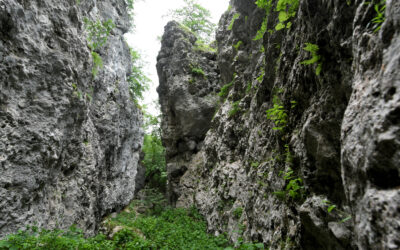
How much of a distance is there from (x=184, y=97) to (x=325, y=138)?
1407cm

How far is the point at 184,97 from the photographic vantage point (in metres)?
17.2

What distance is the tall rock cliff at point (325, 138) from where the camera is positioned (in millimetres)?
2111

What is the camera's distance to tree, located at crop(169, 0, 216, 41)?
23031 millimetres

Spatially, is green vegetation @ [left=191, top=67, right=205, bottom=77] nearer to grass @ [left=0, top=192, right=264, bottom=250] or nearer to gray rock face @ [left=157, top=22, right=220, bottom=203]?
gray rock face @ [left=157, top=22, right=220, bottom=203]

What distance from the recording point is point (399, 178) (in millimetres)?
1983

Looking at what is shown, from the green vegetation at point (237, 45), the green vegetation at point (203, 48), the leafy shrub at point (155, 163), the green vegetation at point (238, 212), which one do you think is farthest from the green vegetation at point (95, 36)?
the leafy shrub at point (155, 163)

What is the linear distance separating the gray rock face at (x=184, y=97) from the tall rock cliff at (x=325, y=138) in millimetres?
7641

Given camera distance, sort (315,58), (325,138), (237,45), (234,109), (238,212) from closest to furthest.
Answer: (325,138) < (315,58) < (238,212) < (234,109) < (237,45)

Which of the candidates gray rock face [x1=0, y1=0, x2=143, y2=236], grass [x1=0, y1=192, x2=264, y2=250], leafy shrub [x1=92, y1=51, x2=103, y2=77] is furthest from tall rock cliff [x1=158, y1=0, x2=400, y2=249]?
leafy shrub [x1=92, y1=51, x2=103, y2=77]

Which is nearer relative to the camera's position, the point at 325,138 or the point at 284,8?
the point at 325,138

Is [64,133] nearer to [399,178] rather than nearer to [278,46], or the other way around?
[278,46]

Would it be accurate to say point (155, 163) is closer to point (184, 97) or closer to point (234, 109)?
point (184, 97)

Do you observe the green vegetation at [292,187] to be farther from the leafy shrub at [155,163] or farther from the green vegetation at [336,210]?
the leafy shrub at [155,163]

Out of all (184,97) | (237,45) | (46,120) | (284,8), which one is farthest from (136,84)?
(284,8)
